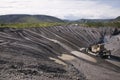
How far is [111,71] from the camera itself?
145 ft

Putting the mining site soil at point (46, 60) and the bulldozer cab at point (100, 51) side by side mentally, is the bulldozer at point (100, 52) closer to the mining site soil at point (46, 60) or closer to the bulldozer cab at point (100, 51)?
the bulldozer cab at point (100, 51)

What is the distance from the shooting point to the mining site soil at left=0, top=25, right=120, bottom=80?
36.0 m

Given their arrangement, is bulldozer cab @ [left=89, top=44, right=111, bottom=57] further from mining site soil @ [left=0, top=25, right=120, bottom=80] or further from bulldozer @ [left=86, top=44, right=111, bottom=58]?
mining site soil @ [left=0, top=25, right=120, bottom=80]

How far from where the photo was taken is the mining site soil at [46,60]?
36.0 m

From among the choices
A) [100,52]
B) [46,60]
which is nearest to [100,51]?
[100,52]

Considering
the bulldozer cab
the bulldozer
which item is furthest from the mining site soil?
the bulldozer cab

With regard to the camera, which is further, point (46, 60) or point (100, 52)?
point (100, 52)

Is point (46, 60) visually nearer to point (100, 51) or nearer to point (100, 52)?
point (100, 52)

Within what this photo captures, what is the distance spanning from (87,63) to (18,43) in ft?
54.1

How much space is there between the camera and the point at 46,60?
45.9 metres

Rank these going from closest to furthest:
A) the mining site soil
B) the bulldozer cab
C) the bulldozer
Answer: the mining site soil, the bulldozer, the bulldozer cab

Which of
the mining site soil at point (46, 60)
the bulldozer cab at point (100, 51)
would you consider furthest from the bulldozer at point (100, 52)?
the mining site soil at point (46, 60)

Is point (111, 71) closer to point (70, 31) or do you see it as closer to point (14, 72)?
point (14, 72)

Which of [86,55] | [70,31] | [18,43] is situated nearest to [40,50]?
[18,43]
